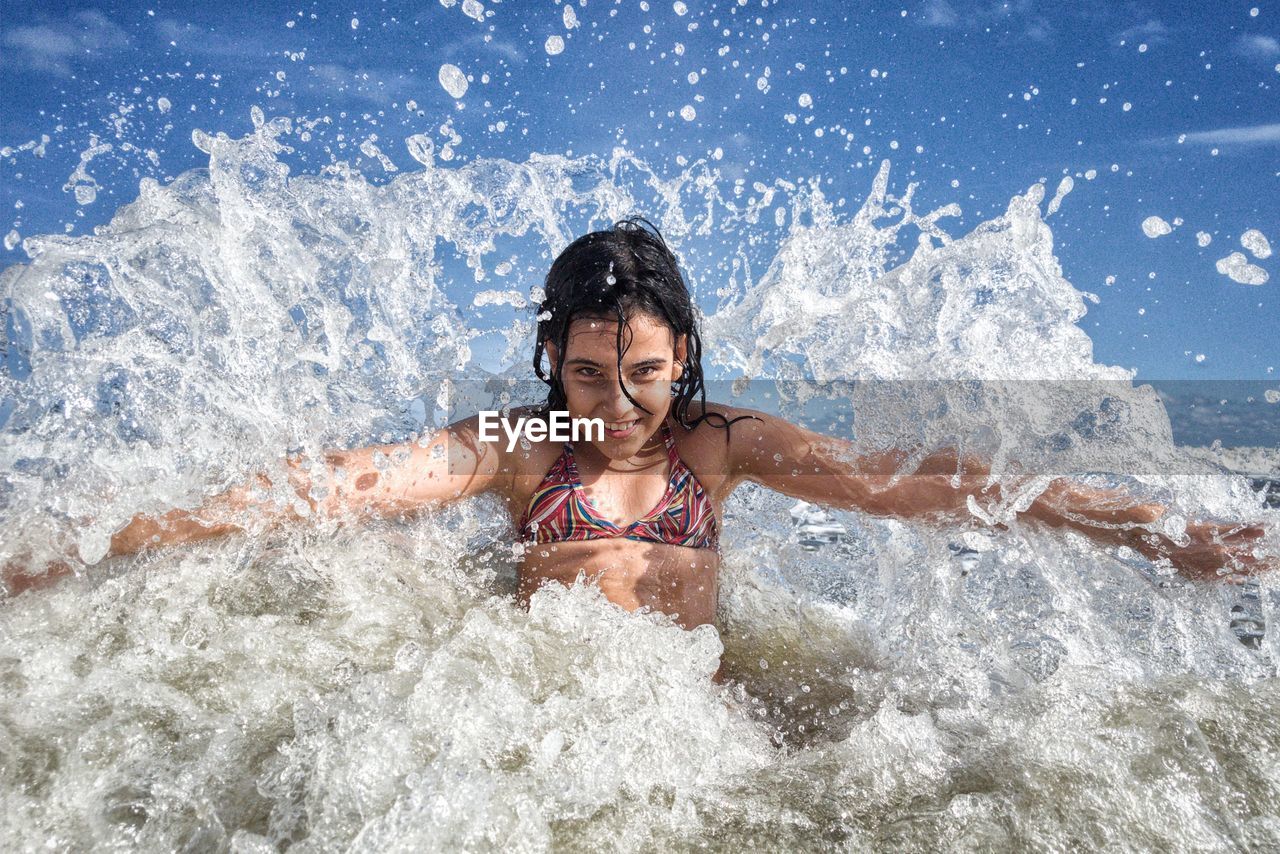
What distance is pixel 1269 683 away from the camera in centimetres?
279

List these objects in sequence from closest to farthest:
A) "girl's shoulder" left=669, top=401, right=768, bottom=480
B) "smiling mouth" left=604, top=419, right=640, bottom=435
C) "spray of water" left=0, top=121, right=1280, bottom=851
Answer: "spray of water" left=0, top=121, right=1280, bottom=851, "smiling mouth" left=604, top=419, right=640, bottom=435, "girl's shoulder" left=669, top=401, right=768, bottom=480

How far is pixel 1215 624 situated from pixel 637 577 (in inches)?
89.7

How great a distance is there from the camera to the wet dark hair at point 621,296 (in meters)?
3.26

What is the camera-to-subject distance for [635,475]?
3633mm

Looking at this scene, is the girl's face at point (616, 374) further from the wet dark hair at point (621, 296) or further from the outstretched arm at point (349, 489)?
the outstretched arm at point (349, 489)

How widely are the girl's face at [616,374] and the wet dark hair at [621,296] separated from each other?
1.1 inches

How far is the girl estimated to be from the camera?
3.20 meters

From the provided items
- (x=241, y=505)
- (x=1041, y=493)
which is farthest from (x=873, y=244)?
(x=241, y=505)

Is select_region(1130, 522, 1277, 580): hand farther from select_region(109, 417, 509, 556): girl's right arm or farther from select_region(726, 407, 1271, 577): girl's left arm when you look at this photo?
select_region(109, 417, 509, 556): girl's right arm

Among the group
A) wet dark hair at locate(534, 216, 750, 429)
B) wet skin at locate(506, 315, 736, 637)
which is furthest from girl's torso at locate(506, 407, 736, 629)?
wet dark hair at locate(534, 216, 750, 429)

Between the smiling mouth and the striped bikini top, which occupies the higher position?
the smiling mouth

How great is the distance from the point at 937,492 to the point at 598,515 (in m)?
1.41

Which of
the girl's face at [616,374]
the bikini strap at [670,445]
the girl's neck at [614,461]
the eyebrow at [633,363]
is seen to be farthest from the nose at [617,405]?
the bikini strap at [670,445]

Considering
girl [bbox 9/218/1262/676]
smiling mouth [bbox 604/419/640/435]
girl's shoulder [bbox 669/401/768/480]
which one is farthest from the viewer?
girl's shoulder [bbox 669/401/768/480]
